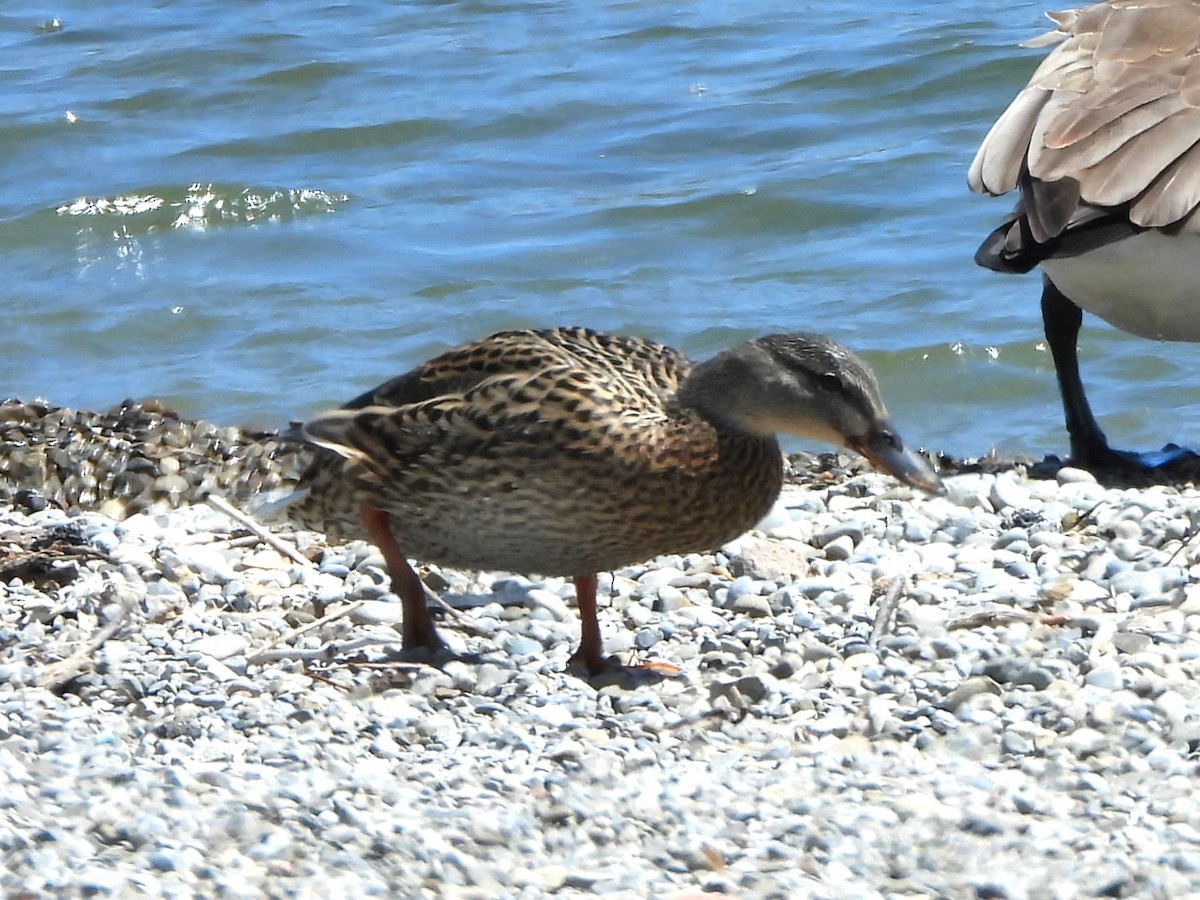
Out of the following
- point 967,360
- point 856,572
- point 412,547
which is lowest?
point 967,360

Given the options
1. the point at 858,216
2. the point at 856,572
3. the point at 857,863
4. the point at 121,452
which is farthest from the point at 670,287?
the point at 857,863

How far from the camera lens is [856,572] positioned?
20.2 feet

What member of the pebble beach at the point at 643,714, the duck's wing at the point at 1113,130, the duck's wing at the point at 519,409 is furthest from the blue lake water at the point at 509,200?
the duck's wing at the point at 519,409

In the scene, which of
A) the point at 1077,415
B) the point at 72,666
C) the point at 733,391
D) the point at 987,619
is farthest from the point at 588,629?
the point at 1077,415

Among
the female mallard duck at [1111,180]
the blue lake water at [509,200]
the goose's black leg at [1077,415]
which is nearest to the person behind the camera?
the female mallard duck at [1111,180]

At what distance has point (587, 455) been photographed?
5.13 meters

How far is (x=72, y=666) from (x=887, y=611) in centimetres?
215

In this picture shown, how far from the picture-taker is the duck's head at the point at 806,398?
5164mm

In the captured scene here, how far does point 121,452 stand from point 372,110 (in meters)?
6.73

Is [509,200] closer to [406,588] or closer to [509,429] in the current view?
[406,588]

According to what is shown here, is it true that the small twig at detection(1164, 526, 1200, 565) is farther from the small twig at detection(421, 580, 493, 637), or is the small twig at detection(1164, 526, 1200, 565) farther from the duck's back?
the small twig at detection(421, 580, 493, 637)

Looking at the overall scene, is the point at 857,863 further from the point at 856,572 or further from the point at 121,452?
the point at 121,452

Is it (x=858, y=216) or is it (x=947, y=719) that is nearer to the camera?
(x=947, y=719)

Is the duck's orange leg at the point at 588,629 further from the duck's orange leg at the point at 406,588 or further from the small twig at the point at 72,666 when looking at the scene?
the small twig at the point at 72,666
